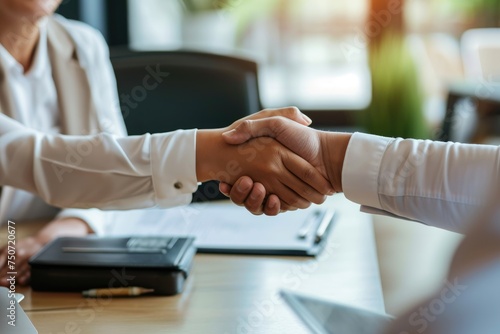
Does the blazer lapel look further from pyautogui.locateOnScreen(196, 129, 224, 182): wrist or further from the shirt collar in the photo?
pyautogui.locateOnScreen(196, 129, 224, 182): wrist

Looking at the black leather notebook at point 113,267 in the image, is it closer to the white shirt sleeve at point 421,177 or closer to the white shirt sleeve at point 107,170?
the white shirt sleeve at point 107,170

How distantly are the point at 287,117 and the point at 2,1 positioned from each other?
0.72 meters

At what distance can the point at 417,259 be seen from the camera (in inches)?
50.8

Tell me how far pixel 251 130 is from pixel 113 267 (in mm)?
383

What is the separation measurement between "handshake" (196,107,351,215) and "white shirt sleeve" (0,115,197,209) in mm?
42

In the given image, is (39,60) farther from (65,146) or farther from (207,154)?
(207,154)

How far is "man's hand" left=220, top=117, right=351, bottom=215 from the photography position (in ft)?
4.07

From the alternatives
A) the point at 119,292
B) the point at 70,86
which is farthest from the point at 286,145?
the point at 70,86

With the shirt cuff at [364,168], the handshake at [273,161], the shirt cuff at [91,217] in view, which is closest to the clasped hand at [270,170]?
the handshake at [273,161]

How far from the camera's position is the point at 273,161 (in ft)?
4.25

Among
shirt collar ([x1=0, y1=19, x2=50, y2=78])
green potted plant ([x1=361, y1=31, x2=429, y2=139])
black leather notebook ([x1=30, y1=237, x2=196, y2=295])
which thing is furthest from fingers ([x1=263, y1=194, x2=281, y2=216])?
green potted plant ([x1=361, y1=31, x2=429, y2=139])

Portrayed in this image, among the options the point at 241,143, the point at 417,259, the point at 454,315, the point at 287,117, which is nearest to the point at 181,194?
the point at 241,143

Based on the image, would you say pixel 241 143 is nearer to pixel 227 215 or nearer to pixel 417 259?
pixel 227 215

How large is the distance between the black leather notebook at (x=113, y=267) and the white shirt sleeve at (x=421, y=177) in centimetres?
32
